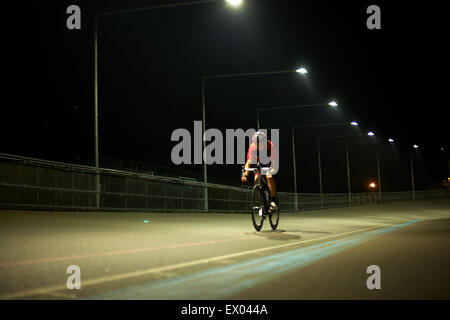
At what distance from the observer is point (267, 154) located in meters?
12.6

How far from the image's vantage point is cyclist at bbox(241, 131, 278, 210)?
41.0 ft

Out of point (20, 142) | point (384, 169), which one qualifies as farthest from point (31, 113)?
point (384, 169)

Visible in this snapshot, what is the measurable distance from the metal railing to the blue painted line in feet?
32.9

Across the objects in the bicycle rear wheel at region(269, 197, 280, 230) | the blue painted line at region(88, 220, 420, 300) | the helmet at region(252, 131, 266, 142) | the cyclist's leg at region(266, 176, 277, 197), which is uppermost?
the helmet at region(252, 131, 266, 142)

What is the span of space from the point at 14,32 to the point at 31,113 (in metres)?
11.6

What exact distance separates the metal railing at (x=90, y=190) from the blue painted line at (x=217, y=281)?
395 inches

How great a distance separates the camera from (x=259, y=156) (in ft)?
41.4

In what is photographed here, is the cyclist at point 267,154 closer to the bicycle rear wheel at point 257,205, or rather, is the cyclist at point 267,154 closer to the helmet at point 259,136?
the helmet at point 259,136

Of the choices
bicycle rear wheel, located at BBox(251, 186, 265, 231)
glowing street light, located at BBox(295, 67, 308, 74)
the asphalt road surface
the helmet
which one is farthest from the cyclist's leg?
glowing street light, located at BBox(295, 67, 308, 74)

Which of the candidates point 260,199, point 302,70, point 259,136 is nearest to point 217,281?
point 259,136

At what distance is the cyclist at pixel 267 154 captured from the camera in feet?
41.0

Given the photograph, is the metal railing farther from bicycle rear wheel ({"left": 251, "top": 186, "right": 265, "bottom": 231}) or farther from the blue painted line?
the blue painted line

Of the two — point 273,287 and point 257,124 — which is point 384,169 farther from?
point 273,287

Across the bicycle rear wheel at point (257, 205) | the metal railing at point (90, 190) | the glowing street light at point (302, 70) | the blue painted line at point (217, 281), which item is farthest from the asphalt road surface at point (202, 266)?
the glowing street light at point (302, 70)
